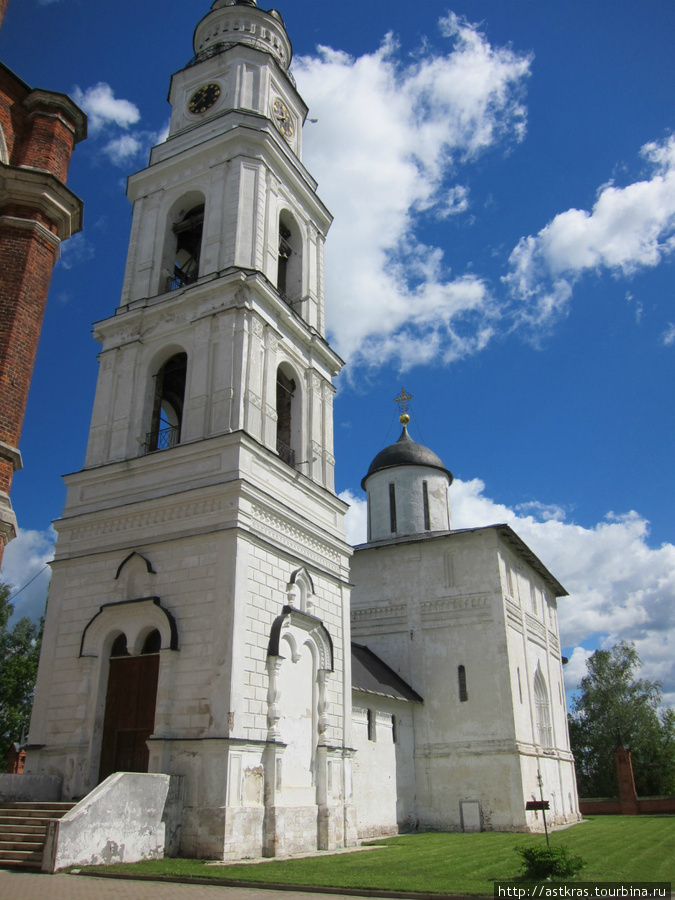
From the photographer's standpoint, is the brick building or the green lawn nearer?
the brick building

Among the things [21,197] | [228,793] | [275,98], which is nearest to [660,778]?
[228,793]

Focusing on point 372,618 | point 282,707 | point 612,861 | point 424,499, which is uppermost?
point 424,499

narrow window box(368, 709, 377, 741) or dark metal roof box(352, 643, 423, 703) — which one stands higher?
dark metal roof box(352, 643, 423, 703)

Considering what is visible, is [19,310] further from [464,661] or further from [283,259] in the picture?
[464,661]

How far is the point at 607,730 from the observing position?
152 ft

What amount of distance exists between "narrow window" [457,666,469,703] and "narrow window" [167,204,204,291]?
1601cm

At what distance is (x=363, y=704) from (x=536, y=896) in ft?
43.2

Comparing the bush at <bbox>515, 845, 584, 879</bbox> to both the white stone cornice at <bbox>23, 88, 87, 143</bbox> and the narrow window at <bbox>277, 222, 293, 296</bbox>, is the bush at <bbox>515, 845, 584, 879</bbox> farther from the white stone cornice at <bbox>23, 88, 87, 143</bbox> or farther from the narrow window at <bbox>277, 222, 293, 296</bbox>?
the narrow window at <bbox>277, 222, 293, 296</bbox>

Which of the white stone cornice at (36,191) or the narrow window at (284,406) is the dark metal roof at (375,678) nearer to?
the narrow window at (284,406)

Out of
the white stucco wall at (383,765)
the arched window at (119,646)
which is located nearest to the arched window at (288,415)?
the arched window at (119,646)

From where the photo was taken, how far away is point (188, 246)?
22422mm

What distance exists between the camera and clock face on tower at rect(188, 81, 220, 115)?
23000 millimetres

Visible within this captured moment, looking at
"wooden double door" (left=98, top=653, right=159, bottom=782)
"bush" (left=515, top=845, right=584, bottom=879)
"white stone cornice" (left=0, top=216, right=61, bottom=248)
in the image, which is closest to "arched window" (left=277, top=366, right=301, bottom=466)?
"wooden double door" (left=98, top=653, right=159, bottom=782)

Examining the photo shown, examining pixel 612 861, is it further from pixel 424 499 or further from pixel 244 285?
pixel 424 499
